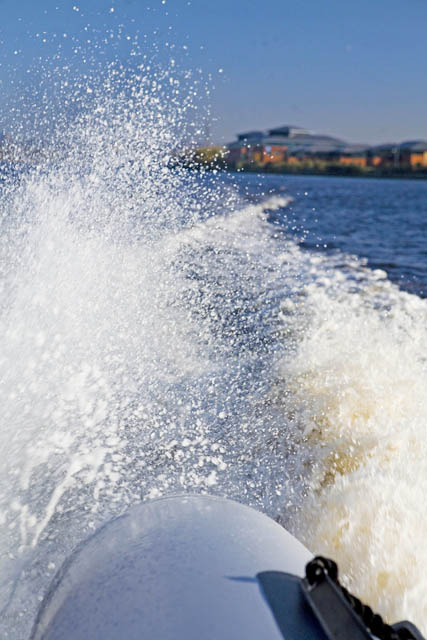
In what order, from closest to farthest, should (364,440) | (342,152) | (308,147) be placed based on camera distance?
1. (364,440)
2. (308,147)
3. (342,152)

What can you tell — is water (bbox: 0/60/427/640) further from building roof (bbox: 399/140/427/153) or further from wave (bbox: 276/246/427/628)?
building roof (bbox: 399/140/427/153)

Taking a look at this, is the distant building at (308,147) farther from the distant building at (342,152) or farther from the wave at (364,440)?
the wave at (364,440)

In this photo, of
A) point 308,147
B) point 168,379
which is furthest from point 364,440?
point 308,147

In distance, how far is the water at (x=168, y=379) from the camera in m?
1.95

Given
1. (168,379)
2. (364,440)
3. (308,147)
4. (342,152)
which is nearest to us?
(364,440)

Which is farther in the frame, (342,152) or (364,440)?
(342,152)

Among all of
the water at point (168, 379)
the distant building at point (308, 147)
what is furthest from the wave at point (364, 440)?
the distant building at point (308, 147)

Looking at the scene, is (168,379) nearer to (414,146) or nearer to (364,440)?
(364,440)

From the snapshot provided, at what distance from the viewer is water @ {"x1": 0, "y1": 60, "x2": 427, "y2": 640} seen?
1950 mm

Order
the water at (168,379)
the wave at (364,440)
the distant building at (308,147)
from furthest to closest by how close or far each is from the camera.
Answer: the distant building at (308,147) → the water at (168,379) → the wave at (364,440)

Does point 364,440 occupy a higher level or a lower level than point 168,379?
lower

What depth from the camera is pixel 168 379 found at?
135 inches

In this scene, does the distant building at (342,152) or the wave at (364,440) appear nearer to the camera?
the wave at (364,440)

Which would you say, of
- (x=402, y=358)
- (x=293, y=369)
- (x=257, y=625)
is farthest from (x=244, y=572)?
(x=402, y=358)
